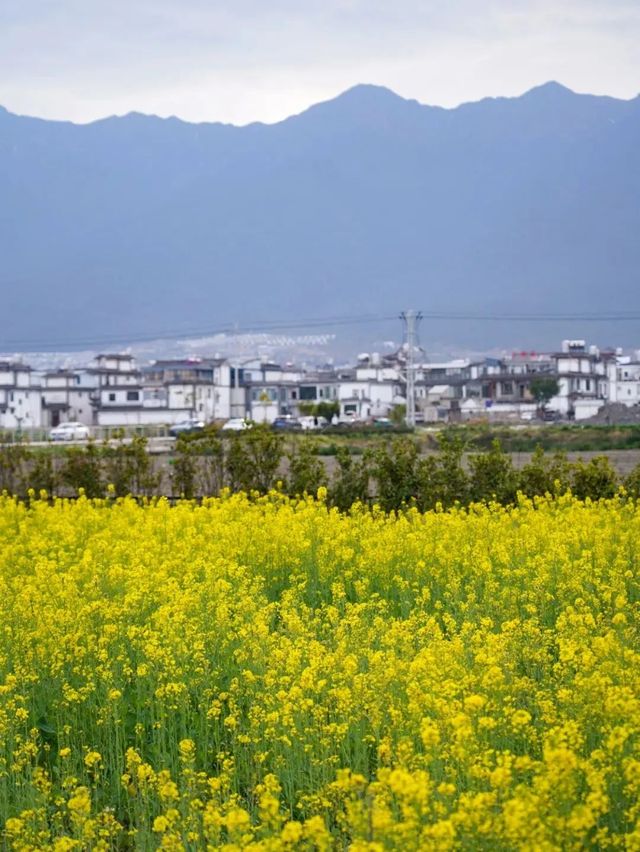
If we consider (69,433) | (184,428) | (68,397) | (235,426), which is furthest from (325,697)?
(68,397)

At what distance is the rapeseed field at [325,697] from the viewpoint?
4.49 m

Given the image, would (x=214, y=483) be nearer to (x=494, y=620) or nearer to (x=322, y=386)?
(x=494, y=620)

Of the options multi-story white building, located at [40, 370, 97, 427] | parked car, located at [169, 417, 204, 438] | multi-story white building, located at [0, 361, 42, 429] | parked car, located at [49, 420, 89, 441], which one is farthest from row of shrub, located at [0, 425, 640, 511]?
multi-story white building, located at [40, 370, 97, 427]

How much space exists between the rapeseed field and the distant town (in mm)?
75580

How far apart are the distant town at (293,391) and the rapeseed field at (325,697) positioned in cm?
7558

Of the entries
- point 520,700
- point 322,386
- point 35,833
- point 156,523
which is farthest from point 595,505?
point 322,386

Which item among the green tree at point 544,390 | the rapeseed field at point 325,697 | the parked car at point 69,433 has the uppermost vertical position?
the green tree at point 544,390

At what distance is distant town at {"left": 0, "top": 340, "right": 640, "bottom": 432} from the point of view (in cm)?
9562

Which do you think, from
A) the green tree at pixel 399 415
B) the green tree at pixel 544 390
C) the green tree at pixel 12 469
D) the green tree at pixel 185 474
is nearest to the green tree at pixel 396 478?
the green tree at pixel 185 474

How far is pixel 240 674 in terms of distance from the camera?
732 centimetres

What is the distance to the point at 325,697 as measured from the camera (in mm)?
6355

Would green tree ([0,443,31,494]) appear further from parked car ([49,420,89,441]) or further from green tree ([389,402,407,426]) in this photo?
green tree ([389,402,407,426])

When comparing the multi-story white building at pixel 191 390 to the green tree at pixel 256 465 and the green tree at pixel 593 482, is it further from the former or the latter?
the green tree at pixel 593 482

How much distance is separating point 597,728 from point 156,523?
7.62m
